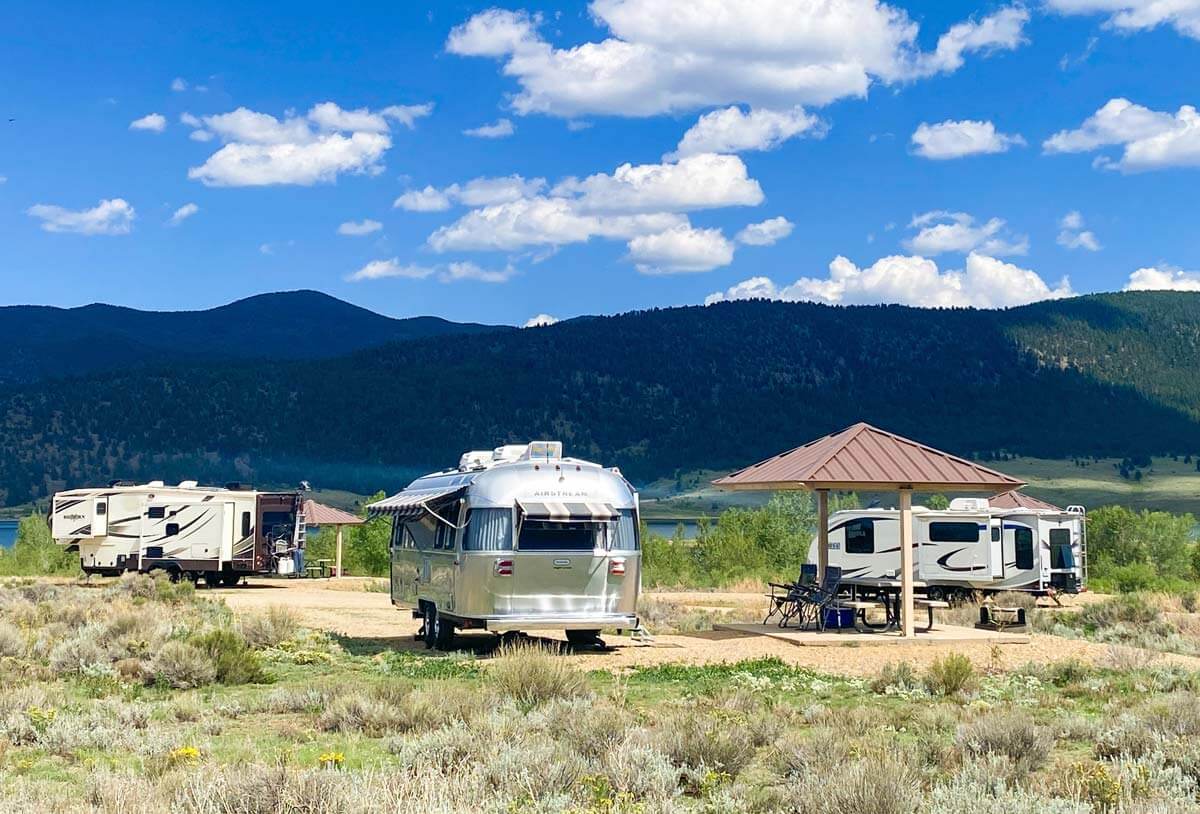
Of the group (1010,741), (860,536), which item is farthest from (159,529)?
(1010,741)

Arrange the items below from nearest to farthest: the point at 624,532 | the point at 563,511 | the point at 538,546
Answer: the point at 563,511
the point at 538,546
the point at 624,532

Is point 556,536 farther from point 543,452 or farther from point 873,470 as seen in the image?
point 873,470

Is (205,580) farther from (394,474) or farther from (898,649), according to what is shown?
(394,474)

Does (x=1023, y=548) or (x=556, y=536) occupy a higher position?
(x=556, y=536)

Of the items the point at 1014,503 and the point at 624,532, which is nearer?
the point at 624,532

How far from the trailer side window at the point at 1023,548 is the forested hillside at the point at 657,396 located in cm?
8156

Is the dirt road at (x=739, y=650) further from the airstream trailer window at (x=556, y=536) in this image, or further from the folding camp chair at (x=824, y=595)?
the airstream trailer window at (x=556, y=536)

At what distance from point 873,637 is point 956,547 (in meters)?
10.9

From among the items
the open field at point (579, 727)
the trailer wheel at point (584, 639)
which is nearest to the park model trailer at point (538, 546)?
the open field at point (579, 727)

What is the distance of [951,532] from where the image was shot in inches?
1088

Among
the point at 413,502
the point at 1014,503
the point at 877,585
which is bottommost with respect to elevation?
the point at 877,585

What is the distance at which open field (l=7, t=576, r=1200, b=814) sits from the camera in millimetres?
6688

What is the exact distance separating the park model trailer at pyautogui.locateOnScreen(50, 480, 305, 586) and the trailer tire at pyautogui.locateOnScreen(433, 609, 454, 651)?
14.8 m

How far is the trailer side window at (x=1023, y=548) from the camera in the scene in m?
28.1
